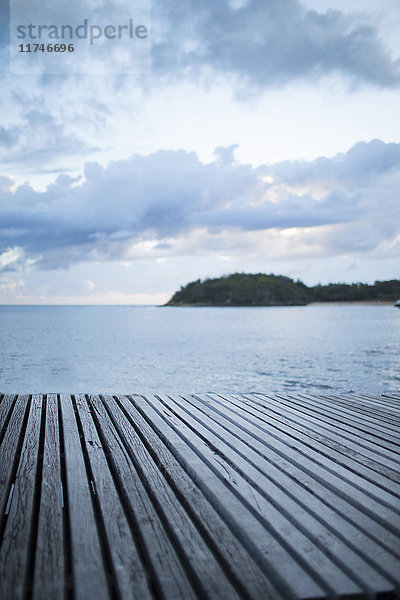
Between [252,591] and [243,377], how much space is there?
15.8 meters

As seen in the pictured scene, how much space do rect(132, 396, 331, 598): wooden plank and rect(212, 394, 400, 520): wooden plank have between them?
70 cm

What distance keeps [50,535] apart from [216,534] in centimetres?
96

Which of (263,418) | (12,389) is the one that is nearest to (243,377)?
(12,389)

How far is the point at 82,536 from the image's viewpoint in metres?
2.36

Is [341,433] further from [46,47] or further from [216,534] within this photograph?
[46,47]

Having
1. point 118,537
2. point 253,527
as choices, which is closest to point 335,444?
point 253,527

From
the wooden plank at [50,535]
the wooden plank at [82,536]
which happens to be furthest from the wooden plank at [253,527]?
the wooden plank at [50,535]

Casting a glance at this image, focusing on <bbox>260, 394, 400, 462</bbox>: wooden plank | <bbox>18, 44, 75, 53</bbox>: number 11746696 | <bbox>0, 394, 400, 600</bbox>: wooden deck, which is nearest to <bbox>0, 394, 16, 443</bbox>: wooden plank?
<bbox>0, 394, 400, 600</bbox>: wooden deck

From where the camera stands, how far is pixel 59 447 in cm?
383

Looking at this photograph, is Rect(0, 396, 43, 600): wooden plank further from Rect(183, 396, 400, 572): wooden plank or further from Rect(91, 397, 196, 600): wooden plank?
Rect(183, 396, 400, 572): wooden plank

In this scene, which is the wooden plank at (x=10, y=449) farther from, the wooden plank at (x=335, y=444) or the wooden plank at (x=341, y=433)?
the wooden plank at (x=341, y=433)

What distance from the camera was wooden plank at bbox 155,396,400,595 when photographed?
6.87 feet

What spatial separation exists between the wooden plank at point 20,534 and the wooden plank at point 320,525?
1.44m

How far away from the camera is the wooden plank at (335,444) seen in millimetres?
3523
